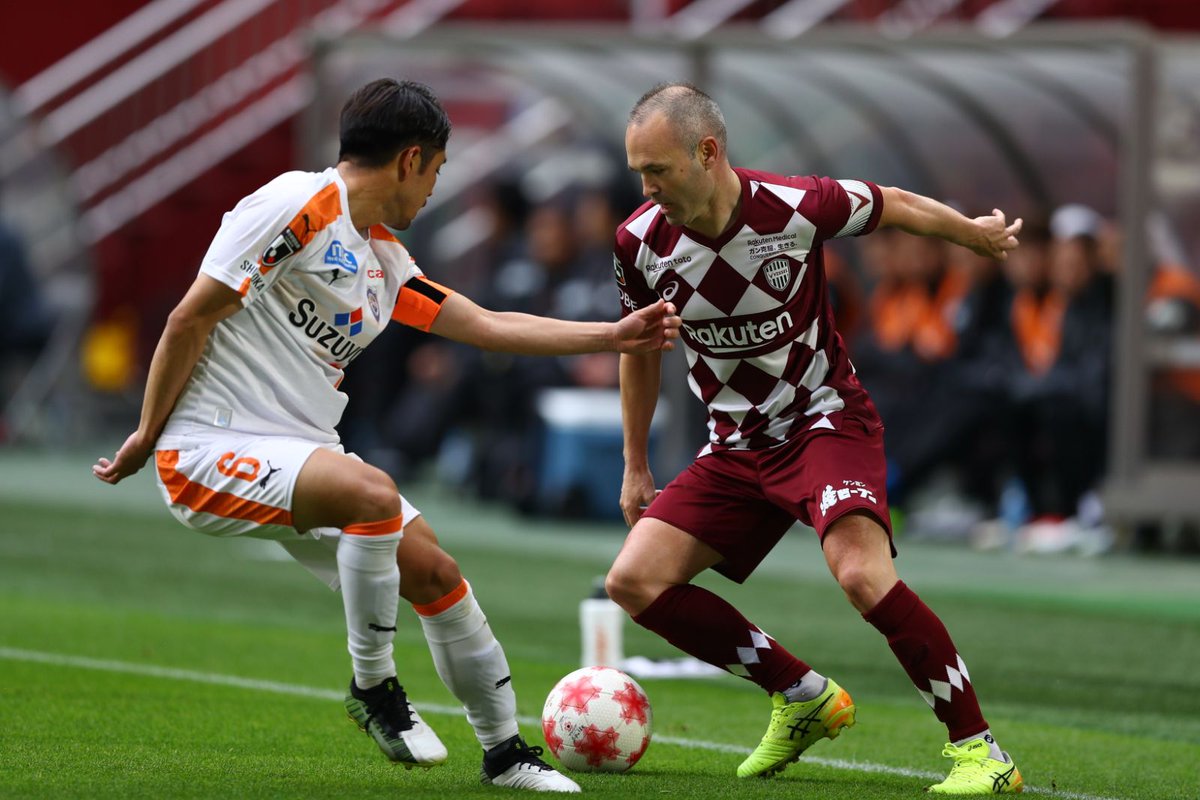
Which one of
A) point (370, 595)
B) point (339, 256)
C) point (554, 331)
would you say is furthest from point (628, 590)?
point (339, 256)

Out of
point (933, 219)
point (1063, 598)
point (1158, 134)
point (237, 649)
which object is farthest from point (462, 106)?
point (933, 219)

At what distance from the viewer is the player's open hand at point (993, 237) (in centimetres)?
595

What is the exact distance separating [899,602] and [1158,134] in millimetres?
8731

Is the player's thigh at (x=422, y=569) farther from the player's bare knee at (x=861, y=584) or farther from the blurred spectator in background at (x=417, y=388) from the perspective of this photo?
the blurred spectator in background at (x=417, y=388)

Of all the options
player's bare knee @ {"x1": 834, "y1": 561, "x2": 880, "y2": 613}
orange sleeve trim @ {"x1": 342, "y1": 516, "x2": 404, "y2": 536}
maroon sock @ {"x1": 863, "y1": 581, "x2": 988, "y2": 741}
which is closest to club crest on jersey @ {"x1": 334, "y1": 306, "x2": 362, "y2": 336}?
orange sleeve trim @ {"x1": 342, "y1": 516, "x2": 404, "y2": 536}

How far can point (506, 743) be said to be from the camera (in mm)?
5434

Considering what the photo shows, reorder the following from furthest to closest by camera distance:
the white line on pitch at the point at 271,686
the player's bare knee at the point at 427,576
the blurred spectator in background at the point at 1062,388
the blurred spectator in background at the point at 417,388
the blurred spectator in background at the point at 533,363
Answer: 1. the blurred spectator in background at the point at 417,388
2. the blurred spectator in background at the point at 533,363
3. the blurred spectator in background at the point at 1062,388
4. the white line on pitch at the point at 271,686
5. the player's bare knee at the point at 427,576

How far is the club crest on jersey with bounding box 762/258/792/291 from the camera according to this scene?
5.83 meters

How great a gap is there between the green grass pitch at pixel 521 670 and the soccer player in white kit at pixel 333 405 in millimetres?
324

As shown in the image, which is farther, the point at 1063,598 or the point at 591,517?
the point at 591,517

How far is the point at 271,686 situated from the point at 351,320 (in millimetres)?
2842

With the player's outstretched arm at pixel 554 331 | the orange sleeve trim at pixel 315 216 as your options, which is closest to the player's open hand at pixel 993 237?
the player's outstretched arm at pixel 554 331

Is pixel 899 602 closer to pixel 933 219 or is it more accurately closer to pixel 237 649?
pixel 933 219

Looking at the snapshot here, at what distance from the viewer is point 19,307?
20.0 m
